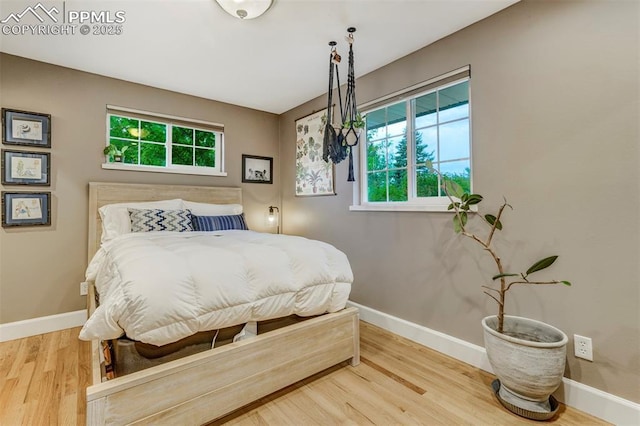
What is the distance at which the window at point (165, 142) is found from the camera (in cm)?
301

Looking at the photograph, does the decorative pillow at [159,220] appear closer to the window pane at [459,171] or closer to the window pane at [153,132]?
the window pane at [153,132]

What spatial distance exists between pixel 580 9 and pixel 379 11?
1096mm

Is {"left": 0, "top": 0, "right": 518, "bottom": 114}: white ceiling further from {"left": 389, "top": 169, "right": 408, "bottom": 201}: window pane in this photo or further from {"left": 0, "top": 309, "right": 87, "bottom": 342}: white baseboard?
{"left": 0, "top": 309, "right": 87, "bottom": 342}: white baseboard

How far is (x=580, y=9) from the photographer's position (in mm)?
1590

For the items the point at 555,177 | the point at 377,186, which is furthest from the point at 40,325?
the point at 555,177

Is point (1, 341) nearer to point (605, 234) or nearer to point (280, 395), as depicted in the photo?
point (280, 395)

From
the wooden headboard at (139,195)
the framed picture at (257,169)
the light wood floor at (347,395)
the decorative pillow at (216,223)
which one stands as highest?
the framed picture at (257,169)

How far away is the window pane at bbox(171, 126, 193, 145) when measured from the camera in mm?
3340

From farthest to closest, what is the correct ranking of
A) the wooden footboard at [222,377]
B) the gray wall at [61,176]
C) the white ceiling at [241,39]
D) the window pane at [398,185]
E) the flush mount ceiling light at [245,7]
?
the window pane at [398,185] < the gray wall at [61,176] < the white ceiling at [241,39] < the flush mount ceiling light at [245,7] < the wooden footboard at [222,377]

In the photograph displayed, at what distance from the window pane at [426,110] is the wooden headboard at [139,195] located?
2.28 m

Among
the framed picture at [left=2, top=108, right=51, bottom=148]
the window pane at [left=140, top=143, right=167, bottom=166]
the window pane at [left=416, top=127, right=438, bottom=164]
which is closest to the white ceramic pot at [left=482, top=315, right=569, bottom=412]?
the window pane at [left=416, top=127, right=438, bottom=164]

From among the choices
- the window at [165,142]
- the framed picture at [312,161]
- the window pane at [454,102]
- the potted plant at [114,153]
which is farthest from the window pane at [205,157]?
the window pane at [454,102]

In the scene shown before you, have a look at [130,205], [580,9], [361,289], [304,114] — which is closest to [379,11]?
[580,9]

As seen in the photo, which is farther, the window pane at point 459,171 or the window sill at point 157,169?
the window sill at point 157,169
